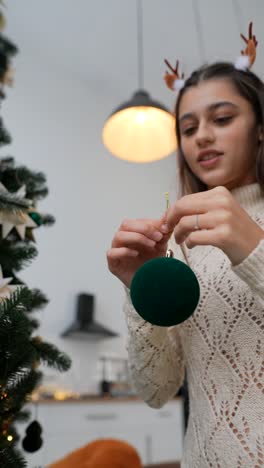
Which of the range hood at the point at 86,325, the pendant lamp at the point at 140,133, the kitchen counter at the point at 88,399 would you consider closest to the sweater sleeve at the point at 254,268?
the pendant lamp at the point at 140,133

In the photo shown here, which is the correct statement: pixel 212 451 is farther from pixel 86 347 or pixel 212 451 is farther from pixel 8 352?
pixel 86 347

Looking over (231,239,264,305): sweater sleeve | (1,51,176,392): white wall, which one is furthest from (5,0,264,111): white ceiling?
(231,239,264,305): sweater sleeve

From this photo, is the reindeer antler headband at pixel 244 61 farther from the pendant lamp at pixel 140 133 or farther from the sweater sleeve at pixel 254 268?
the pendant lamp at pixel 140 133

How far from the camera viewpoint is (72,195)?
3346 millimetres

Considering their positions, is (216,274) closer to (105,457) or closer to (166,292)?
(166,292)

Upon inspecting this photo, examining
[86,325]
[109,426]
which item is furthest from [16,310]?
[86,325]

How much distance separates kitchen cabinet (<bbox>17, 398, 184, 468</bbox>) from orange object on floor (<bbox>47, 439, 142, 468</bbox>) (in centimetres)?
131

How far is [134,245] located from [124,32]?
8.89 ft

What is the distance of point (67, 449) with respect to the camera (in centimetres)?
230

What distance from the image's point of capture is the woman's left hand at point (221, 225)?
45cm

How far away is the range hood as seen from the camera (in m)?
2.89

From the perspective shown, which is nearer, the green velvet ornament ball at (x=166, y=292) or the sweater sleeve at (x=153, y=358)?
the green velvet ornament ball at (x=166, y=292)

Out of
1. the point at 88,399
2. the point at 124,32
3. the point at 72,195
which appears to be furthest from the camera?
the point at 72,195

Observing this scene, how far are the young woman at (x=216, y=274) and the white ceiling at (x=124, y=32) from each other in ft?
6.09
